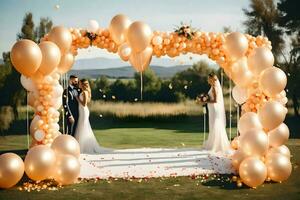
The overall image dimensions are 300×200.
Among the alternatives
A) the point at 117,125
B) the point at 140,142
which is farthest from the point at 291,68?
the point at 140,142

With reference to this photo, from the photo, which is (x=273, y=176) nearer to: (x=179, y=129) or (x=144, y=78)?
(x=179, y=129)

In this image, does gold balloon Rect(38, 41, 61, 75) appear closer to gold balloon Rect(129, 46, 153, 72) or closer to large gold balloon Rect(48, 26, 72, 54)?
large gold balloon Rect(48, 26, 72, 54)

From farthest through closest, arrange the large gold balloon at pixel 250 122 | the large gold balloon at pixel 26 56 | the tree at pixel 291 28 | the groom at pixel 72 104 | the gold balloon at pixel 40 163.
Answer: the tree at pixel 291 28 → the groom at pixel 72 104 → the large gold balloon at pixel 250 122 → the large gold balloon at pixel 26 56 → the gold balloon at pixel 40 163

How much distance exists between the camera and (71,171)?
8398 mm

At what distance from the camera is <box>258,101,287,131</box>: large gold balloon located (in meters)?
8.95

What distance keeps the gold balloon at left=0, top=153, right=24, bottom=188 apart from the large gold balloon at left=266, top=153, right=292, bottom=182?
15.8ft

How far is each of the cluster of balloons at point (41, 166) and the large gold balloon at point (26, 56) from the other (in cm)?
154

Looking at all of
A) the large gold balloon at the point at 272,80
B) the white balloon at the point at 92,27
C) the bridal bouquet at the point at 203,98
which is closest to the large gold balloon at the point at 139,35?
the white balloon at the point at 92,27

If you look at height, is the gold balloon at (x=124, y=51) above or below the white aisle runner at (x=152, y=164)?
above

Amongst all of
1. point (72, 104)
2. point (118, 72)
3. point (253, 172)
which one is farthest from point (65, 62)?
point (118, 72)

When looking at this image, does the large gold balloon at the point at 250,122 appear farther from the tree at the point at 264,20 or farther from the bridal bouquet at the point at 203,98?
the tree at the point at 264,20

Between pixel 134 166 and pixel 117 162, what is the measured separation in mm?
599

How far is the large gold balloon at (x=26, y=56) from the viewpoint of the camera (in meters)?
8.48

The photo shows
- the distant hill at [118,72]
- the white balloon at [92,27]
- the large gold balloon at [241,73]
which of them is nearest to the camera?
the white balloon at [92,27]
